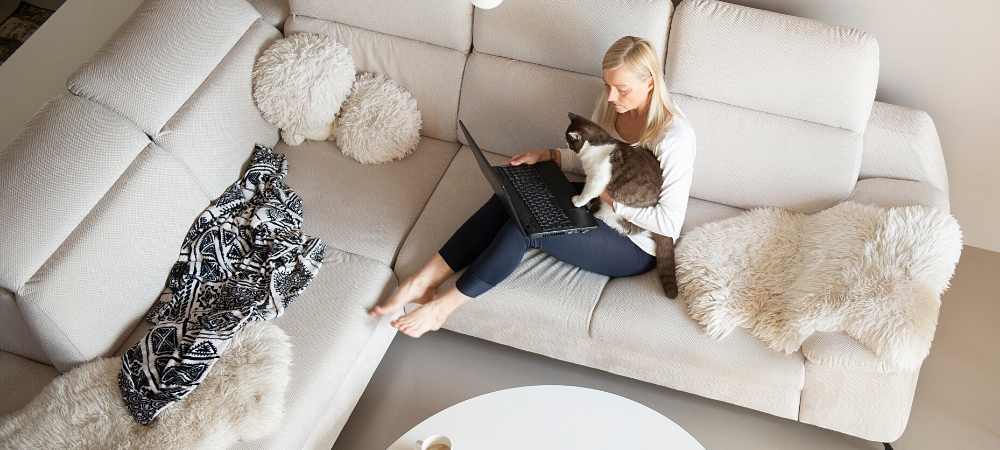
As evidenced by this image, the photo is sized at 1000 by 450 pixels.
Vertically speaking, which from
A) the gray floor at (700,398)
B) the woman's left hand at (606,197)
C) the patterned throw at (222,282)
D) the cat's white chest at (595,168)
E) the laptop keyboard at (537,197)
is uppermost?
the cat's white chest at (595,168)

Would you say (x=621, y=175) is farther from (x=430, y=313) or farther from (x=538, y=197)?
(x=430, y=313)

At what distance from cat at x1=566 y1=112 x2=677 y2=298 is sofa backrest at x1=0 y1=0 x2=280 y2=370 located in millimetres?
1064

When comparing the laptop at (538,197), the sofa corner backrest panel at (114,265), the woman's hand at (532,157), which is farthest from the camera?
the woman's hand at (532,157)

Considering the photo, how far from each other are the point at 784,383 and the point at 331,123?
1.57 m

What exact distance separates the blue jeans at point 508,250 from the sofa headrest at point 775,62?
521 millimetres

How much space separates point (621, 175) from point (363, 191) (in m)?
0.86

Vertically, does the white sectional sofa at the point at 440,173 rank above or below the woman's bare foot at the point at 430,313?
above

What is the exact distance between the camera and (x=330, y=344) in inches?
90.9

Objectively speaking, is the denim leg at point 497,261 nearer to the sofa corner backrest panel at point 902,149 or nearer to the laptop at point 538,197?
the laptop at point 538,197

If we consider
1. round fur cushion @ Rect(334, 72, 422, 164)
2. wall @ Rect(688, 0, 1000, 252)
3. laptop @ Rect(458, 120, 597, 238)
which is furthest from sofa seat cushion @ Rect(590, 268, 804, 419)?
wall @ Rect(688, 0, 1000, 252)

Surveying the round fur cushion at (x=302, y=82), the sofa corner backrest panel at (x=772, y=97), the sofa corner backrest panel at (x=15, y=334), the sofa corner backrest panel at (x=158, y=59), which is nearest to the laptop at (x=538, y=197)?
the sofa corner backrest panel at (x=772, y=97)

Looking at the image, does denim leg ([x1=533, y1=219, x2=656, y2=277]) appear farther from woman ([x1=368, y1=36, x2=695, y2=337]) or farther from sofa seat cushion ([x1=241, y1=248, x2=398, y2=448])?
sofa seat cushion ([x1=241, y1=248, x2=398, y2=448])

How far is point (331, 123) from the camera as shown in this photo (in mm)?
2775

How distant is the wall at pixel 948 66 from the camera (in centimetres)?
251
